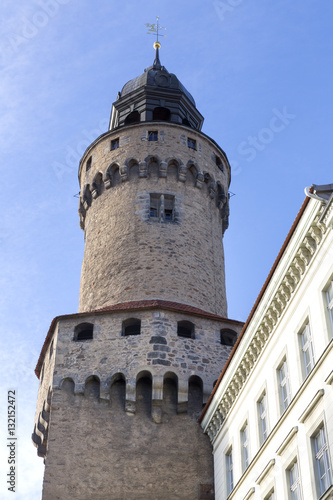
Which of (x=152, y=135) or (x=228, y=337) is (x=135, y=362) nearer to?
(x=228, y=337)

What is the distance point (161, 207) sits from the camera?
32969mm

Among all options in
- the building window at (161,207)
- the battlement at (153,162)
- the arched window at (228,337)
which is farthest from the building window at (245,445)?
the battlement at (153,162)

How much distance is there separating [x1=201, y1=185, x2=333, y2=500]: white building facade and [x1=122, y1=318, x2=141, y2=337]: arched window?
588cm

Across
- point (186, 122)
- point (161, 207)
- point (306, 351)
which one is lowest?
point (306, 351)

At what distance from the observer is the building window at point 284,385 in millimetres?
18797

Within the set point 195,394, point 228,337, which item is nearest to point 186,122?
point 228,337

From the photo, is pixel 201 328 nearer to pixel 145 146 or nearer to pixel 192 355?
pixel 192 355

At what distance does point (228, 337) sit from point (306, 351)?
1057 cm

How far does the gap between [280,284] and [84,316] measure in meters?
10.4

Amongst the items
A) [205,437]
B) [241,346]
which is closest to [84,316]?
[205,437]

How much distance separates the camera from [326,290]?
17484 millimetres

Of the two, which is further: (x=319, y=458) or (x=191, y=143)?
(x=191, y=143)

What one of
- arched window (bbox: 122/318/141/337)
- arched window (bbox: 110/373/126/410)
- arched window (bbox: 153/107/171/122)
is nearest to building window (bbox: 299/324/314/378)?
arched window (bbox: 110/373/126/410)

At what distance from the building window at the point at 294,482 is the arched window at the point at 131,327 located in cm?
1080
